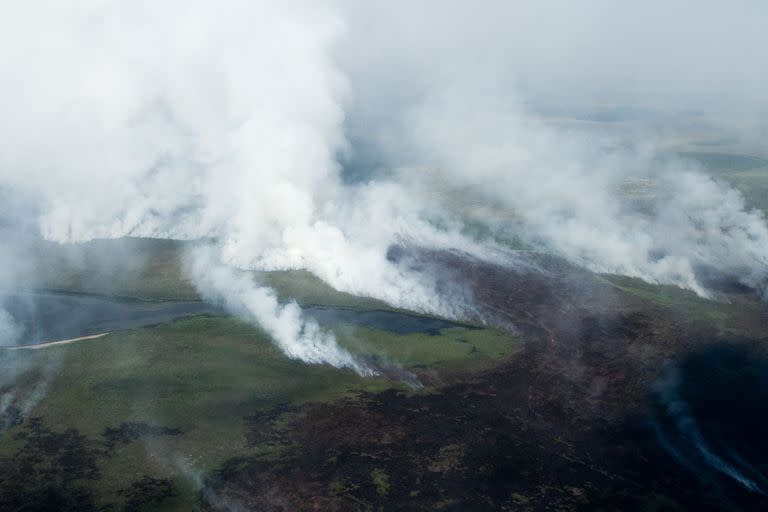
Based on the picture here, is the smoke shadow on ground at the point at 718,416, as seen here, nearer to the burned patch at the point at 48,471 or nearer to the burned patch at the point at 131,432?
the burned patch at the point at 131,432

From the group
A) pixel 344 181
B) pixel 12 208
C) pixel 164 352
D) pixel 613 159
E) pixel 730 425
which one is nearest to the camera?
pixel 730 425

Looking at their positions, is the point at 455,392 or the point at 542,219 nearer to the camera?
the point at 455,392

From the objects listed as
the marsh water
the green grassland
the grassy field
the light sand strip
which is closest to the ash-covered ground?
the grassy field

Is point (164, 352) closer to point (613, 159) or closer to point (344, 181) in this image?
point (344, 181)

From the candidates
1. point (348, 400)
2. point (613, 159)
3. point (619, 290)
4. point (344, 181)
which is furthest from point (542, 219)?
point (348, 400)

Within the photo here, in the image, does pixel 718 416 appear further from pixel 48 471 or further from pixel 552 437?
pixel 48 471

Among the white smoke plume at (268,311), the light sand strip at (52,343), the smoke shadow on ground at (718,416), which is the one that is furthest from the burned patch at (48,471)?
the smoke shadow on ground at (718,416)

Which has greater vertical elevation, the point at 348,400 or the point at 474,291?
the point at 474,291

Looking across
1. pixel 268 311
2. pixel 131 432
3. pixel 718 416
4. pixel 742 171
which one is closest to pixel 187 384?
pixel 131 432
